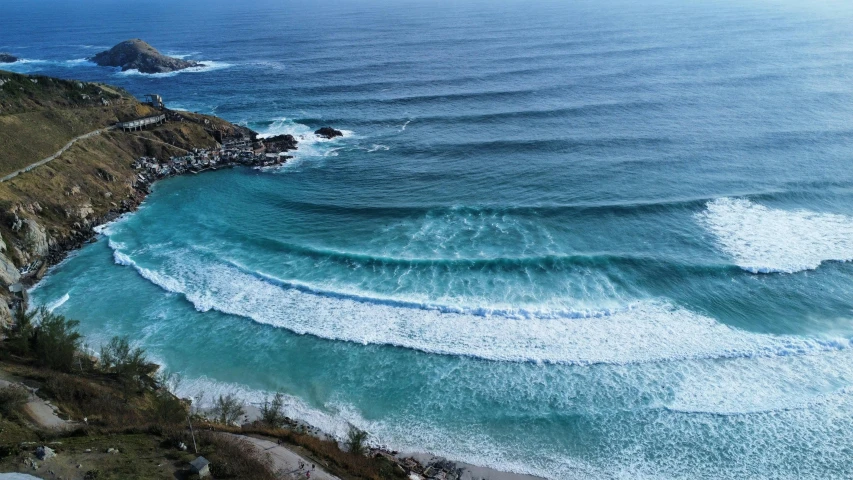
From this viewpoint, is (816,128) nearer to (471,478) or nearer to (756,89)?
(756,89)

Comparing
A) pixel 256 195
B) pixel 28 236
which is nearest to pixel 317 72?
pixel 256 195

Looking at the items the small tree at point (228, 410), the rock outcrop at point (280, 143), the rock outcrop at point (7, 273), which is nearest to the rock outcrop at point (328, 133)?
the rock outcrop at point (280, 143)

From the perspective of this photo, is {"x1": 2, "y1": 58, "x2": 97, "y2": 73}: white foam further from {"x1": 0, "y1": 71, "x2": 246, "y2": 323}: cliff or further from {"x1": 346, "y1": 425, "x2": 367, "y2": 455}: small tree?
{"x1": 346, "y1": 425, "x2": 367, "y2": 455}: small tree

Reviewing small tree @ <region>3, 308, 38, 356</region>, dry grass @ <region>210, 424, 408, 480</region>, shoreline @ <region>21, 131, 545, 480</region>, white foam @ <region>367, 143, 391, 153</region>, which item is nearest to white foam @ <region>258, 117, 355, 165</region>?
shoreline @ <region>21, 131, 545, 480</region>

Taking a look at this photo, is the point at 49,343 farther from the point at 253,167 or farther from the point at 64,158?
the point at 253,167

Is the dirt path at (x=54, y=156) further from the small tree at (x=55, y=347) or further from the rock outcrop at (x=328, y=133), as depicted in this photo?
the small tree at (x=55, y=347)

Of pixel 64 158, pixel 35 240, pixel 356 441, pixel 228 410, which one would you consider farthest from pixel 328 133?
pixel 356 441
